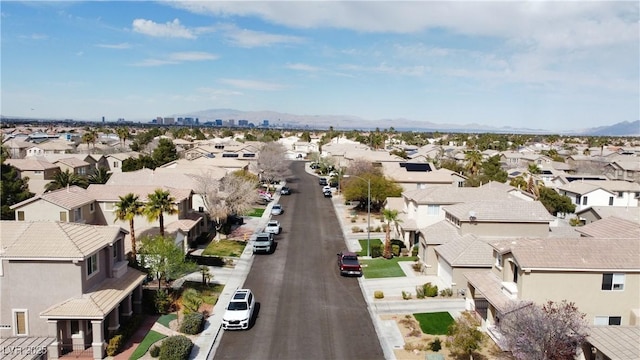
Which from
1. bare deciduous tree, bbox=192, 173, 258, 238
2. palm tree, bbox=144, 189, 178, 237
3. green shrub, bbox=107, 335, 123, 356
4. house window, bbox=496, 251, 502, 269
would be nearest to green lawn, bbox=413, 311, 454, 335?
house window, bbox=496, 251, 502, 269

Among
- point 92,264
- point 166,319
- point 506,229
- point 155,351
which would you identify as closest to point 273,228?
point 166,319

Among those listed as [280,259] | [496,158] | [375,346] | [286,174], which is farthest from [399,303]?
[496,158]

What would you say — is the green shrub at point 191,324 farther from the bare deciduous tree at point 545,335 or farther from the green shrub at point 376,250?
the green shrub at point 376,250

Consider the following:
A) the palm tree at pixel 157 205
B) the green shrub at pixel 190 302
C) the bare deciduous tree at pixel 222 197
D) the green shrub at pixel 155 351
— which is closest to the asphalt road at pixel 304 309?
the green shrub at pixel 190 302

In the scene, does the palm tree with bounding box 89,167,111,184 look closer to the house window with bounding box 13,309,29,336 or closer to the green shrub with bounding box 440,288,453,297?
the house window with bounding box 13,309,29,336

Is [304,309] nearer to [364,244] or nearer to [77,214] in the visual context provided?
[364,244]

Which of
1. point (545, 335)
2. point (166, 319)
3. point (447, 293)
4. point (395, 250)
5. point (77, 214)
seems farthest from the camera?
point (395, 250)
